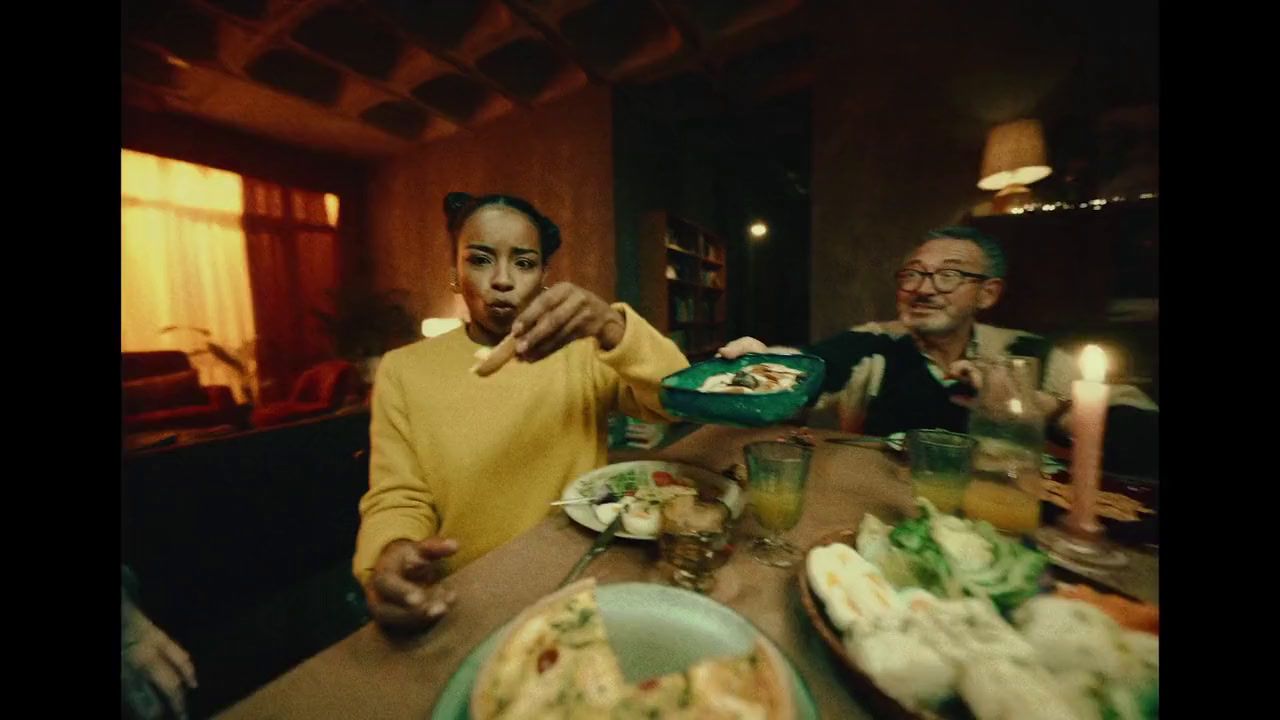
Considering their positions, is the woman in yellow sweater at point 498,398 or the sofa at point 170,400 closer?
the woman in yellow sweater at point 498,398

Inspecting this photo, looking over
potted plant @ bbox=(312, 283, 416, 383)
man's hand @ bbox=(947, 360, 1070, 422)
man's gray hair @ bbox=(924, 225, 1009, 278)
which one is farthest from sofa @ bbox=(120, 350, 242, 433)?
man's gray hair @ bbox=(924, 225, 1009, 278)

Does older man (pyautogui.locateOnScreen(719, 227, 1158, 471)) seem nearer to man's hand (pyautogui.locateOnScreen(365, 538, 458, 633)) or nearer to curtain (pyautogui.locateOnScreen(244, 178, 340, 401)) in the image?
man's hand (pyautogui.locateOnScreen(365, 538, 458, 633))

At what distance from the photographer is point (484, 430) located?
1262mm

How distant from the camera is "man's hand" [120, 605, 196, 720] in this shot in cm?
68

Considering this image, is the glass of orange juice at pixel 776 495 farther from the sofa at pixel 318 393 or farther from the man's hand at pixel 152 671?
the sofa at pixel 318 393

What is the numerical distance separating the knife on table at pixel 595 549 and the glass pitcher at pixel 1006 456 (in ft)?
2.35

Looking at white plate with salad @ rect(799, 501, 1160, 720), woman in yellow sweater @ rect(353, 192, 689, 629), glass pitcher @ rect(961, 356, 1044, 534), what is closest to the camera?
white plate with salad @ rect(799, 501, 1160, 720)

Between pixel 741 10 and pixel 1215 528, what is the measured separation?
346 centimetres

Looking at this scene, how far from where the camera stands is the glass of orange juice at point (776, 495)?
72 centimetres

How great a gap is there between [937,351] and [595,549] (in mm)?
1941

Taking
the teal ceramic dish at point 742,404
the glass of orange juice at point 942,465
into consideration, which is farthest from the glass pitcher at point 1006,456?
the teal ceramic dish at point 742,404

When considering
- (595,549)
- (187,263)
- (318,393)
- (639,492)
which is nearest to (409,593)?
(595,549)

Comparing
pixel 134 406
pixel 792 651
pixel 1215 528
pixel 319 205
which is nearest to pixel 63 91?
pixel 792 651

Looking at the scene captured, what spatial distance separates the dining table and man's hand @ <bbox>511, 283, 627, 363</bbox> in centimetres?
37
